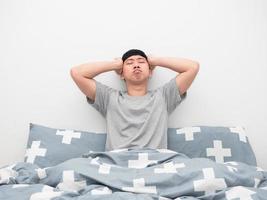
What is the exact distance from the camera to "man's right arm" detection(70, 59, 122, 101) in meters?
1.53

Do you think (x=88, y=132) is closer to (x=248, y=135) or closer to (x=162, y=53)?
(x=162, y=53)

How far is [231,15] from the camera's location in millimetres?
1711

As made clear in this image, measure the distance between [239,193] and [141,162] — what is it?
384 mm

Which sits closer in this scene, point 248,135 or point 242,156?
point 242,156

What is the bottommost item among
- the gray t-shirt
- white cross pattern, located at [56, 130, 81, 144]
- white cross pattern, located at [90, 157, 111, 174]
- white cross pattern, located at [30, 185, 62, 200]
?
white cross pattern, located at [30, 185, 62, 200]

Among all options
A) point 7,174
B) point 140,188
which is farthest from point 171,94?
point 7,174

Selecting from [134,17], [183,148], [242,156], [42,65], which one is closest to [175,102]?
[183,148]

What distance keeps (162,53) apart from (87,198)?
3.12 ft

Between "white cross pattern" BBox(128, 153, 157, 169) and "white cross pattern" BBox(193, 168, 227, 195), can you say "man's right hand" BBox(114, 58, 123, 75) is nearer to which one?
"white cross pattern" BBox(128, 153, 157, 169)

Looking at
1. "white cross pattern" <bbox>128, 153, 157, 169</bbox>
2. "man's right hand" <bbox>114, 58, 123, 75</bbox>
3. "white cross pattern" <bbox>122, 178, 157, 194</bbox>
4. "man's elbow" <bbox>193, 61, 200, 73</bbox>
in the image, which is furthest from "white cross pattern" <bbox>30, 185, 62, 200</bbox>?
"man's elbow" <bbox>193, 61, 200, 73</bbox>

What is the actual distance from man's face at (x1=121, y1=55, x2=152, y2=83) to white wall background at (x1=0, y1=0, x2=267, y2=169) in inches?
5.2

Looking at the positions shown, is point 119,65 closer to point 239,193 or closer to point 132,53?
point 132,53

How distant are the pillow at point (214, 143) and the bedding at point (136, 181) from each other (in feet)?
0.87

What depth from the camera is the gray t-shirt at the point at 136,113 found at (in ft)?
4.79
